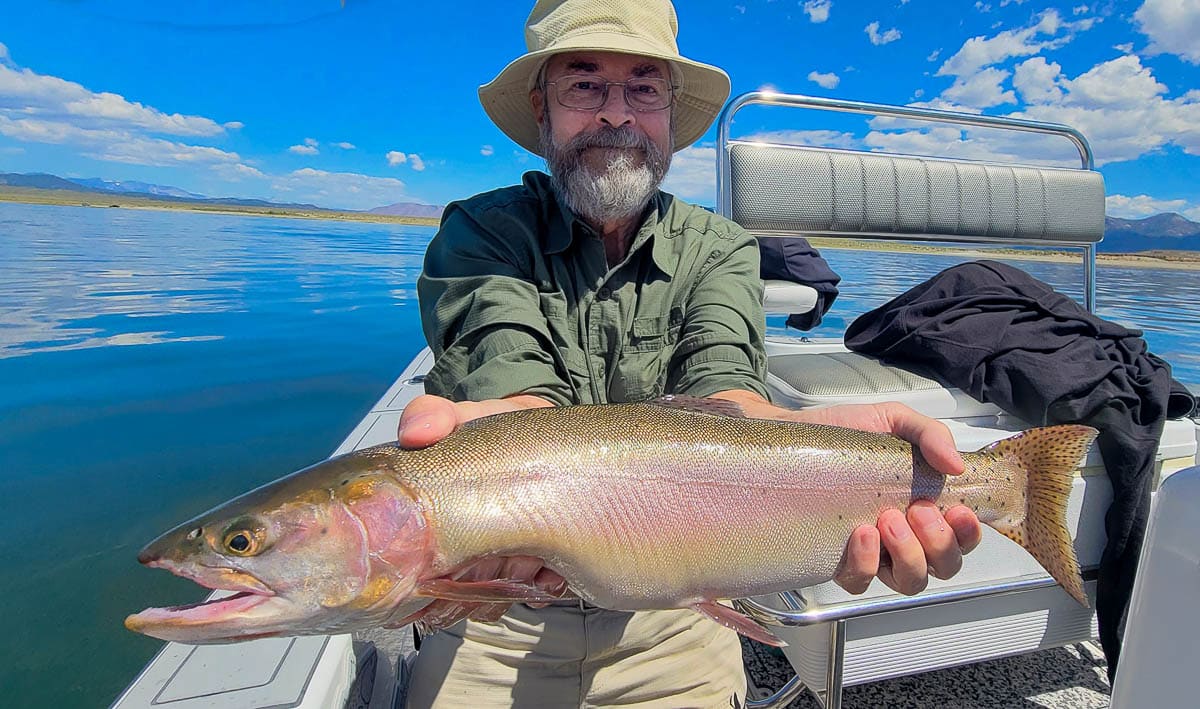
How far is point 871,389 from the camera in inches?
111

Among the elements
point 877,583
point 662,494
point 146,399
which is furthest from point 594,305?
point 146,399

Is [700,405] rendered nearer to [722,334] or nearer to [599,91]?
[722,334]

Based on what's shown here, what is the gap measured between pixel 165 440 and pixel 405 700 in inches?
226

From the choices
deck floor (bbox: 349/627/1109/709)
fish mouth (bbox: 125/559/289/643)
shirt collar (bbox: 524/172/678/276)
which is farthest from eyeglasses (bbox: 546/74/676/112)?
deck floor (bbox: 349/627/1109/709)

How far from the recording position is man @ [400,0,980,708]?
85.1 inches

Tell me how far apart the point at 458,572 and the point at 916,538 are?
1.19 meters

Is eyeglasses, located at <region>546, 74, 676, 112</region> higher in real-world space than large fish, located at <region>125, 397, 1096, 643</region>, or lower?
higher

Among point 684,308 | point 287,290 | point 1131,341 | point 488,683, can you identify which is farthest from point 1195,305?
point 287,290

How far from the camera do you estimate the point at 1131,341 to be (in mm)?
2850

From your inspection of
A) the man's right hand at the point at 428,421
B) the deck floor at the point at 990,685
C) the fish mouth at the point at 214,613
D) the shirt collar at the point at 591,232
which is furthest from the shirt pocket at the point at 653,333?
the deck floor at the point at 990,685

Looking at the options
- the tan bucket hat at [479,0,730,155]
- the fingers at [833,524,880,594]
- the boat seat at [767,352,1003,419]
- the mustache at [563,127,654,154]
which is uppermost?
the tan bucket hat at [479,0,730,155]

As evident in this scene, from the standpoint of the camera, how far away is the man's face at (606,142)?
246cm

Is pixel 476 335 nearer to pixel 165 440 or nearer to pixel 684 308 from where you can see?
pixel 684 308

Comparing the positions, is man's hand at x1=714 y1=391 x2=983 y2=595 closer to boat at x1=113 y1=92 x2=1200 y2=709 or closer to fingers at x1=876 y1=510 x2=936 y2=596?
fingers at x1=876 y1=510 x2=936 y2=596
